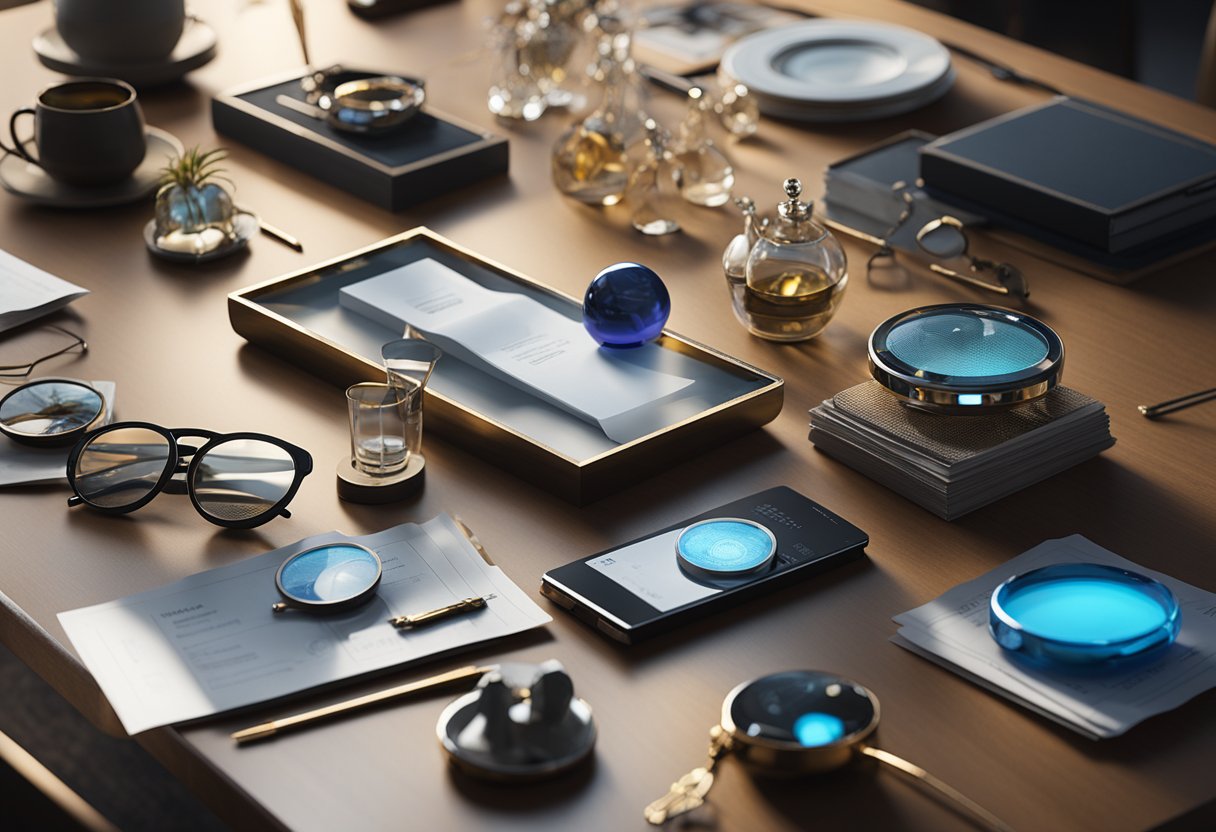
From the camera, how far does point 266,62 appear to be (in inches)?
84.5

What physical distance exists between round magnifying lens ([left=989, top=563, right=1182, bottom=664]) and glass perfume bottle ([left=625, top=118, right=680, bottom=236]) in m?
0.73

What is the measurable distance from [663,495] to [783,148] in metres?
0.79

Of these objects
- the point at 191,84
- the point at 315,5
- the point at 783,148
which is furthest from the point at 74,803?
the point at 315,5

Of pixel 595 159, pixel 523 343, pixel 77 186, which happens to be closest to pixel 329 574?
pixel 523 343

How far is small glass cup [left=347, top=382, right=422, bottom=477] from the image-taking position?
3.99ft

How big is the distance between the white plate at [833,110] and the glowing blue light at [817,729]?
46.3 inches

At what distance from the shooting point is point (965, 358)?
1.25m

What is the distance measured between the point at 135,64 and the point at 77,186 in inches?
13.4

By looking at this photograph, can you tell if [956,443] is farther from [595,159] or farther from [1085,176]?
[595,159]

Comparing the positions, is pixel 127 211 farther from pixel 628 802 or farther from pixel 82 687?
pixel 628 802

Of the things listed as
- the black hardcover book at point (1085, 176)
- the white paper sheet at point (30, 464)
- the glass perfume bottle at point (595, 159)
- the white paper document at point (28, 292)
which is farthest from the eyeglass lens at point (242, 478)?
the black hardcover book at point (1085, 176)

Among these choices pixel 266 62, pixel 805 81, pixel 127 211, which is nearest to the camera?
pixel 127 211

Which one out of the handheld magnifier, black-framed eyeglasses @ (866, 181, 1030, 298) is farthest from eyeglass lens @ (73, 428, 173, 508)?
black-framed eyeglasses @ (866, 181, 1030, 298)

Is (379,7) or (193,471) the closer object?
(193,471)
